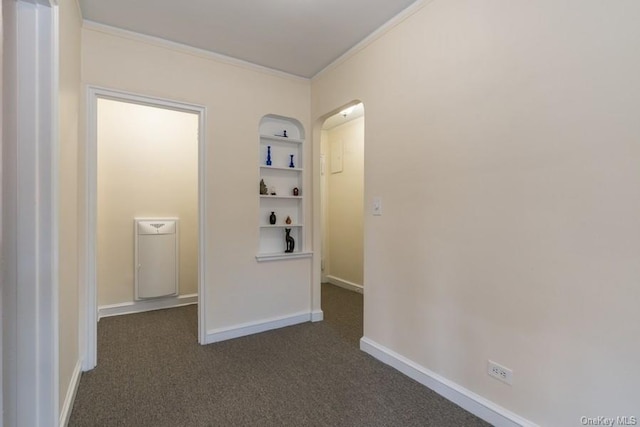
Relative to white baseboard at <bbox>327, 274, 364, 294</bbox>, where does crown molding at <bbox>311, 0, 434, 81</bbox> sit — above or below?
above

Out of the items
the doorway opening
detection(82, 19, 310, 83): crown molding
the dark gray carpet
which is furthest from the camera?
the doorway opening

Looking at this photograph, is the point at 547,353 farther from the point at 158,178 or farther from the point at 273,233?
the point at 158,178

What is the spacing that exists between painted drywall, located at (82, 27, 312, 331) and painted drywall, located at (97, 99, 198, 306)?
0.91 m

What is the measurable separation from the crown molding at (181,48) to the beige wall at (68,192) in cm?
17

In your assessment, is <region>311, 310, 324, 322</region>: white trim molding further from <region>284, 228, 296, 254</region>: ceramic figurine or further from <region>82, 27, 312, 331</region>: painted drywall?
<region>284, 228, 296, 254</region>: ceramic figurine

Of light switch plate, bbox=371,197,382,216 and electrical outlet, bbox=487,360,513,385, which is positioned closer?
electrical outlet, bbox=487,360,513,385

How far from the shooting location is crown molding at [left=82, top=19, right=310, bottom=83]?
2.37 meters

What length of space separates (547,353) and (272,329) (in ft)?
7.55

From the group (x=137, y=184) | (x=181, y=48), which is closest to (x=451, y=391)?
(x=181, y=48)

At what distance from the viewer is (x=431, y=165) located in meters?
2.08

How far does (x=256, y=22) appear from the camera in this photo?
2.35 metres

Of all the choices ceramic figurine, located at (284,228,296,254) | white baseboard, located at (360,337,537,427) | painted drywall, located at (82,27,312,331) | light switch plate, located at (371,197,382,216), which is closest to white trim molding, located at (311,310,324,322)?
painted drywall, located at (82,27,312,331)

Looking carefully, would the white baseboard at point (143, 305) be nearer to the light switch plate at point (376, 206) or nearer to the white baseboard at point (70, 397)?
the white baseboard at point (70, 397)

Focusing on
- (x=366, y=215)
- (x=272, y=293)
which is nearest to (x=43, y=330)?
(x=272, y=293)
